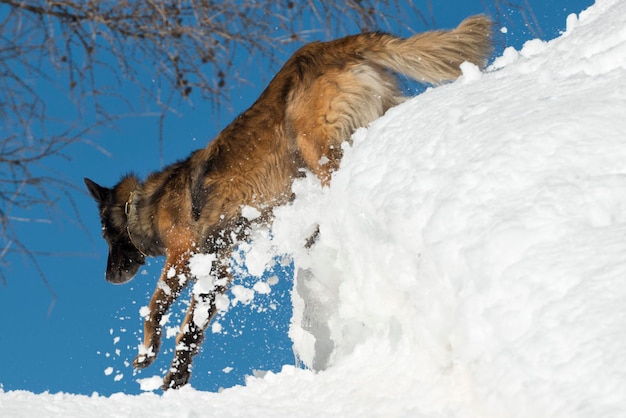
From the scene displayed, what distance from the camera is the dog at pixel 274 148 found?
5.38 m

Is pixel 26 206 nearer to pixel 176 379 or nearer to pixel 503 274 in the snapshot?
pixel 503 274

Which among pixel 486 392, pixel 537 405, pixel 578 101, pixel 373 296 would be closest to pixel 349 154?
pixel 373 296

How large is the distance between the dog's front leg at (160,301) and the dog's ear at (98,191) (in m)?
1.54

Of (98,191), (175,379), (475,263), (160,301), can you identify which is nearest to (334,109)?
(160,301)

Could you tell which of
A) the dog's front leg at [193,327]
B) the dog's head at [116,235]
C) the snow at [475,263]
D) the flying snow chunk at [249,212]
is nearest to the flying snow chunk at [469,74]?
the snow at [475,263]

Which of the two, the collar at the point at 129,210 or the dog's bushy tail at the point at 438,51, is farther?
the collar at the point at 129,210

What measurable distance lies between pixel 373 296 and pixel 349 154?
1.24 meters

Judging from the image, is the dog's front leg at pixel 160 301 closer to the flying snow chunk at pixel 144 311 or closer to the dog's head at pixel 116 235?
the flying snow chunk at pixel 144 311

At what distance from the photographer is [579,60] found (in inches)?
148

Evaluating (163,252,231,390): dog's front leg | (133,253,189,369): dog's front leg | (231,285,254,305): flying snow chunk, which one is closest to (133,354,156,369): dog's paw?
(133,253,189,369): dog's front leg

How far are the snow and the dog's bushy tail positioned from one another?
2.65 ft

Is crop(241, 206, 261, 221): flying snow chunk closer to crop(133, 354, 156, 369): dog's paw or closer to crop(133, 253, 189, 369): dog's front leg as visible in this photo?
crop(133, 253, 189, 369): dog's front leg

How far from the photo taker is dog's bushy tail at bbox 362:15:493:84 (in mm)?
5371

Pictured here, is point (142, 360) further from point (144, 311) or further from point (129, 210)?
point (129, 210)
